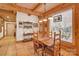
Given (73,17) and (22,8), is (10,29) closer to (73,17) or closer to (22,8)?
(22,8)

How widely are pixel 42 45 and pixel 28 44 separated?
261 millimetres

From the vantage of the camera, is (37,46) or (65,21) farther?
(37,46)

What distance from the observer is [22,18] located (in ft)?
6.22

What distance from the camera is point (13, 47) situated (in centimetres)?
191

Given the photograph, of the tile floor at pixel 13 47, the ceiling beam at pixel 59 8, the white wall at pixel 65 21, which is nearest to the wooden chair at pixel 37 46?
the tile floor at pixel 13 47

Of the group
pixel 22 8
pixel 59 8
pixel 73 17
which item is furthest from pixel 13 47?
pixel 73 17

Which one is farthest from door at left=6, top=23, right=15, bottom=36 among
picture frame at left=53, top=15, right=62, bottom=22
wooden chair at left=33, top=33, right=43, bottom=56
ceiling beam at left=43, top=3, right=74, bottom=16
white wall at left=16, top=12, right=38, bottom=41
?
picture frame at left=53, top=15, right=62, bottom=22

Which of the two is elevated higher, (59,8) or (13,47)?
(59,8)

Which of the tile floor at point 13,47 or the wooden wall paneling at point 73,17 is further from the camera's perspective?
the tile floor at point 13,47

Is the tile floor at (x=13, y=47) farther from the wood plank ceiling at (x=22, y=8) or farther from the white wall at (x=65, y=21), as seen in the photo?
the white wall at (x=65, y=21)

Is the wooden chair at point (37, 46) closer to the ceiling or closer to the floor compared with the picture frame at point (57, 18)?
closer to the floor

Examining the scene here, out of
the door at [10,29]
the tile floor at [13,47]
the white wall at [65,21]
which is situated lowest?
the tile floor at [13,47]

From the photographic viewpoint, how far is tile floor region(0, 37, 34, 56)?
6.19ft

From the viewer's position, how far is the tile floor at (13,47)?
189 centimetres
